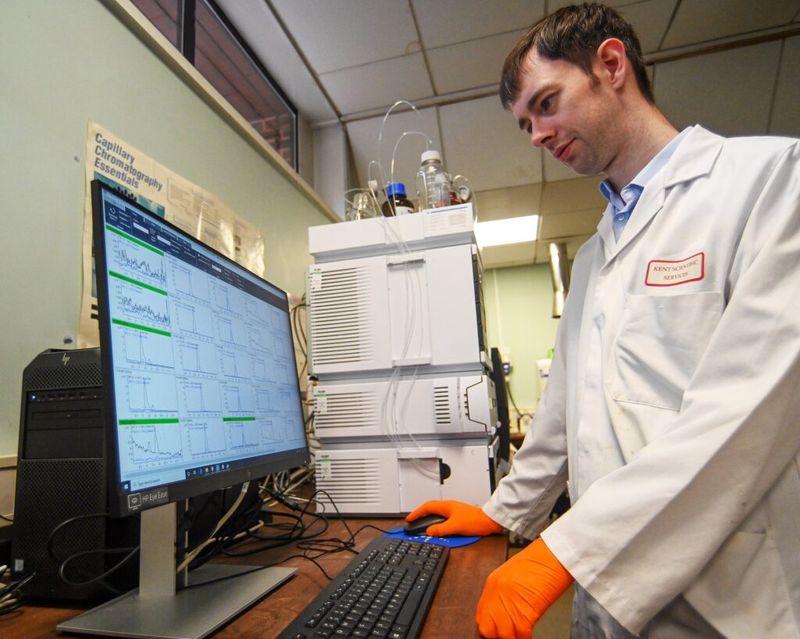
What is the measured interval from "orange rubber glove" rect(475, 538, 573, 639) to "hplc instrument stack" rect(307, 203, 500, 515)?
48cm

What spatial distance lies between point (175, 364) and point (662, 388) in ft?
2.24

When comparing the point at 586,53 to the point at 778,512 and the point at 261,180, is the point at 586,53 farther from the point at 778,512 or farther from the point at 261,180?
the point at 261,180

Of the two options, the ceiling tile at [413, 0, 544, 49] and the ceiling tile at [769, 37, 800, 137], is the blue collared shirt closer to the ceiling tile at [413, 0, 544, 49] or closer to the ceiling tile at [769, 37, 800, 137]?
the ceiling tile at [413, 0, 544, 49]

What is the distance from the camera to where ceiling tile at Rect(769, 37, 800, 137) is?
2.19 meters

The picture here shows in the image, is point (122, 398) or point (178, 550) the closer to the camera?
point (122, 398)

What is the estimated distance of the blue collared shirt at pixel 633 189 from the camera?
83cm

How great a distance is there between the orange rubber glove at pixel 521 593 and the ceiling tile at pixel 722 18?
2.37 m

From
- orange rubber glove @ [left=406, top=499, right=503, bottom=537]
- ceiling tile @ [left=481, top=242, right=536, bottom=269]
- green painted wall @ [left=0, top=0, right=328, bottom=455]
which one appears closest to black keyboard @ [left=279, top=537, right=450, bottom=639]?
orange rubber glove @ [left=406, top=499, right=503, bottom=537]

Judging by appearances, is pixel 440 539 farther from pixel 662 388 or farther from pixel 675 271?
pixel 675 271

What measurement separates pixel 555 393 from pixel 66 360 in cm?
90

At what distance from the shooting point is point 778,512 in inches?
22.8

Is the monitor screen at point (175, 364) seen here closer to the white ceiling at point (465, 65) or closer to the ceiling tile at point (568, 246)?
the white ceiling at point (465, 65)

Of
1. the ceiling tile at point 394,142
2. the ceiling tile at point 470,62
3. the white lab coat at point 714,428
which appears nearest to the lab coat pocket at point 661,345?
the white lab coat at point 714,428

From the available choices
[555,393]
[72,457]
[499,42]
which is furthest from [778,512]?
[499,42]
